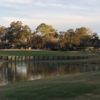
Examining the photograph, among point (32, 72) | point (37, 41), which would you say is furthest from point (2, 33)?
point (32, 72)

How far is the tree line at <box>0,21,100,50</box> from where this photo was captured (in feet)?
547

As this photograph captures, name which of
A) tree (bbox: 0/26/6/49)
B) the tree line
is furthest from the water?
tree (bbox: 0/26/6/49)

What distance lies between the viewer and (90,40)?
174 m

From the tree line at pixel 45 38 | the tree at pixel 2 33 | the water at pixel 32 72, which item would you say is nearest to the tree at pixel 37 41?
the tree line at pixel 45 38

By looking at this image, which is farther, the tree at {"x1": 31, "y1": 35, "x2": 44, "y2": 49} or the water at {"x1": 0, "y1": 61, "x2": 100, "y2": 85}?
the tree at {"x1": 31, "y1": 35, "x2": 44, "y2": 49}

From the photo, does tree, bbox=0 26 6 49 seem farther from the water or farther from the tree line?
the water

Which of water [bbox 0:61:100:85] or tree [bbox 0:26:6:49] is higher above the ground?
tree [bbox 0:26:6:49]

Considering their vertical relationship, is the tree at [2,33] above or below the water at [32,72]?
above

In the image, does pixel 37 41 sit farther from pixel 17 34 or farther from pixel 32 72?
pixel 32 72

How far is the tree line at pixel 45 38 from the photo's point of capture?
167 meters

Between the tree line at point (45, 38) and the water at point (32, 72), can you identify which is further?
the tree line at point (45, 38)

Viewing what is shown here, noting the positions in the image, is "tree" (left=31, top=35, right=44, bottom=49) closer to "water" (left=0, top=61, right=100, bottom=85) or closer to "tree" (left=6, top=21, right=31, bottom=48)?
"tree" (left=6, top=21, right=31, bottom=48)

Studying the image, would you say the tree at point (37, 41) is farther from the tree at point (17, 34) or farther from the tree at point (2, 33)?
the tree at point (2, 33)

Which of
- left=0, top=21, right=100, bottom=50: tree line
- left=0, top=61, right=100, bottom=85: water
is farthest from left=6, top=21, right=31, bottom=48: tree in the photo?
left=0, top=61, right=100, bottom=85: water
